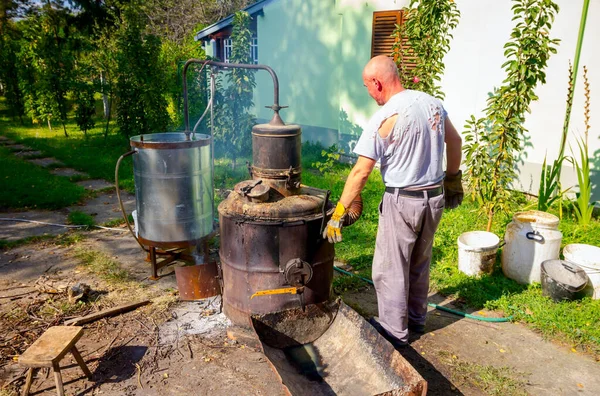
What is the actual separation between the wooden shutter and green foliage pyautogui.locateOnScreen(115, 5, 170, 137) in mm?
5025

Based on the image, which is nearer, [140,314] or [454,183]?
[454,183]

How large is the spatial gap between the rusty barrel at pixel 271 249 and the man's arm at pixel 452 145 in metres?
1.13

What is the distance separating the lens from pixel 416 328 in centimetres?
394

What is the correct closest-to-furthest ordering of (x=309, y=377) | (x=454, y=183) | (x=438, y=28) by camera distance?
(x=309, y=377) < (x=454, y=183) < (x=438, y=28)

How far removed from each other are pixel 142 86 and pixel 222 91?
87.5 inches

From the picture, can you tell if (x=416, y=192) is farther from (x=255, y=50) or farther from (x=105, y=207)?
(x=255, y=50)

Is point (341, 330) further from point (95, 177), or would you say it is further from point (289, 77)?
point (289, 77)

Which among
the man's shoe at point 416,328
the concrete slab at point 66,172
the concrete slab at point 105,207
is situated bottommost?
the man's shoe at point 416,328

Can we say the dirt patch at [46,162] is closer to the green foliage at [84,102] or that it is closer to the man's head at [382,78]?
the green foliage at [84,102]

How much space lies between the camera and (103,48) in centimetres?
1174

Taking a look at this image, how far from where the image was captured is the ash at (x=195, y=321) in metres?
3.93

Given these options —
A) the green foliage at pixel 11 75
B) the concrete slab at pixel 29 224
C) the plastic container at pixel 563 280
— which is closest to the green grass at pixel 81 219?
the concrete slab at pixel 29 224

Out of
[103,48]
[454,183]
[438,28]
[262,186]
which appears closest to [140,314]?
[262,186]

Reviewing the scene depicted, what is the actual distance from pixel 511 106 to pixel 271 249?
3.46 metres
